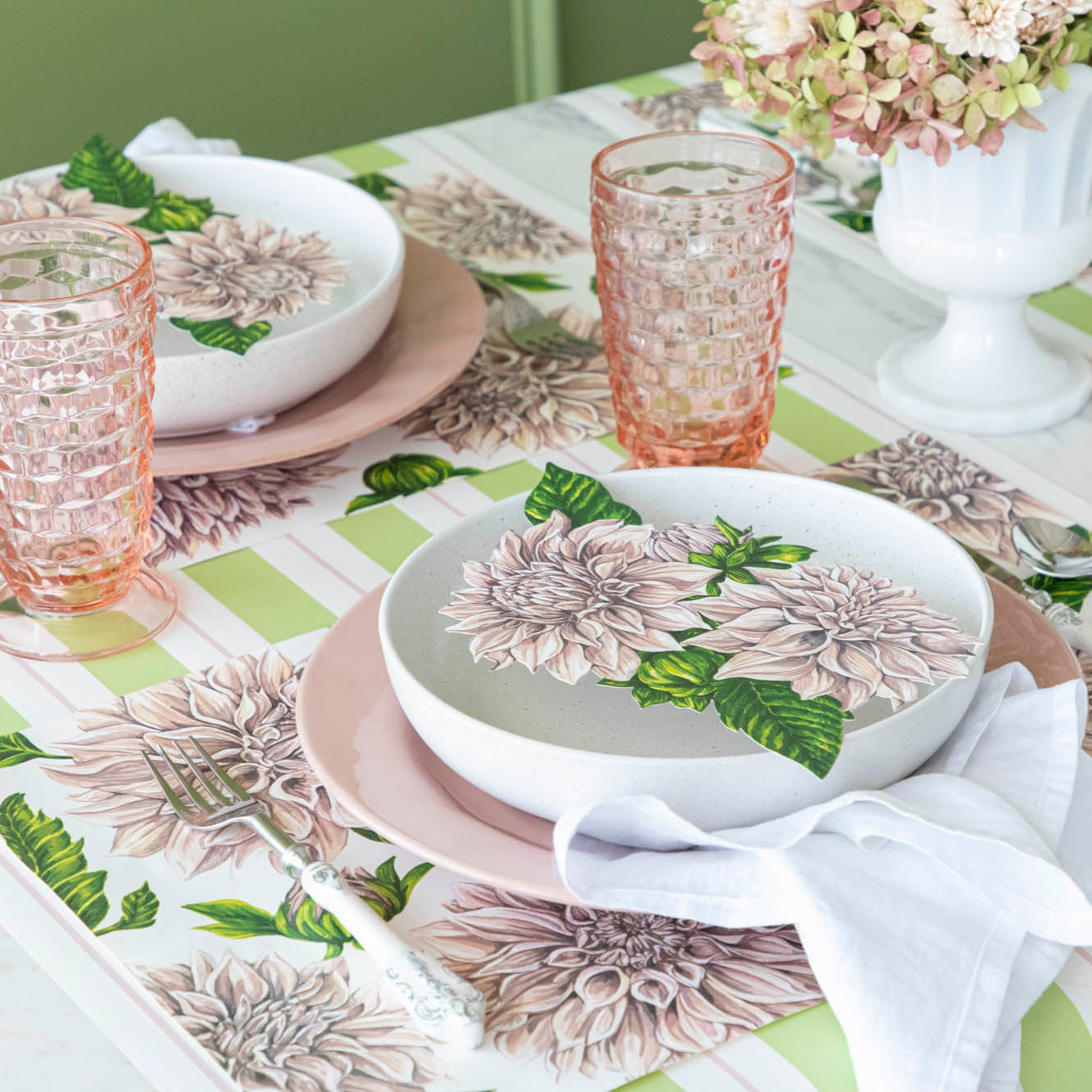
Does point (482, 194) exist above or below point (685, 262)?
below

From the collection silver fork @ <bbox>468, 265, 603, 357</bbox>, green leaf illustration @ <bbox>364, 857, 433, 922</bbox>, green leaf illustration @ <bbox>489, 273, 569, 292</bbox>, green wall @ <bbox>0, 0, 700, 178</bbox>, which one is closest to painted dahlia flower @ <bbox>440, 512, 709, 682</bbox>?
green leaf illustration @ <bbox>364, 857, 433, 922</bbox>

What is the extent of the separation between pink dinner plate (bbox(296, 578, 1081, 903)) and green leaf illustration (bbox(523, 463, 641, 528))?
4.0 inches

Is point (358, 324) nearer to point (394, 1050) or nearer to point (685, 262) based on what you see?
point (685, 262)

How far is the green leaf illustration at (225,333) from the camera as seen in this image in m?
0.94

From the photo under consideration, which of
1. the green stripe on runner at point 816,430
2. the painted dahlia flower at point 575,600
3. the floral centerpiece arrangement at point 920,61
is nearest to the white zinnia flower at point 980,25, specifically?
the floral centerpiece arrangement at point 920,61

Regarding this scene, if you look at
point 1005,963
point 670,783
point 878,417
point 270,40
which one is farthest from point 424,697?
point 270,40

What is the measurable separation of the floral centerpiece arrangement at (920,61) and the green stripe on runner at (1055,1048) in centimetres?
53

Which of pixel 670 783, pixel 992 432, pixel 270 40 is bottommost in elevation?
pixel 270 40

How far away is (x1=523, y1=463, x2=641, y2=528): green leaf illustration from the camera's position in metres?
0.77

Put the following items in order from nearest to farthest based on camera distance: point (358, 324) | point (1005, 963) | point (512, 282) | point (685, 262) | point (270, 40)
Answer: point (1005, 963)
point (685, 262)
point (358, 324)
point (512, 282)
point (270, 40)

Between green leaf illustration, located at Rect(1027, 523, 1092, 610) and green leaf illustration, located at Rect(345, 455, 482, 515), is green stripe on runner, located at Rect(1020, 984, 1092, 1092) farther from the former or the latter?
green leaf illustration, located at Rect(345, 455, 482, 515)

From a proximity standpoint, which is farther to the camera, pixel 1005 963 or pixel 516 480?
pixel 516 480

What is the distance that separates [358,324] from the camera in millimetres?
985

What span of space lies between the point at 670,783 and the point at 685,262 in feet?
1.22
